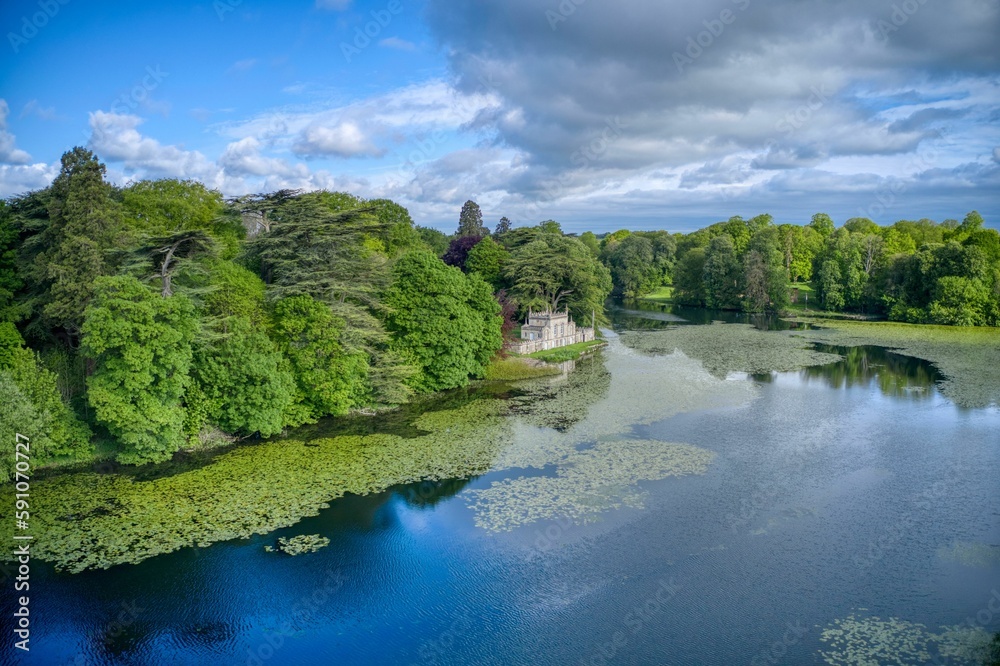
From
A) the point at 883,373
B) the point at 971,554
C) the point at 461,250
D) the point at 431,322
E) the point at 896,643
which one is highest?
the point at 461,250

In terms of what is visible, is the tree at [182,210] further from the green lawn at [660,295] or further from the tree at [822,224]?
the tree at [822,224]

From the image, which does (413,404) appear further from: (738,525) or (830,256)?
(830,256)

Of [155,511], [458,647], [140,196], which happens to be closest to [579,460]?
[458,647]

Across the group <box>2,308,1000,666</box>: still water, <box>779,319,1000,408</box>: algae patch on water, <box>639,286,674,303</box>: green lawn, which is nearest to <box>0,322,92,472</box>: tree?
<box>2,308,1000,666</box>: still water

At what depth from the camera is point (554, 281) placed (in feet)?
175

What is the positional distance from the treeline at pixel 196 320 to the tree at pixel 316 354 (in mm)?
70

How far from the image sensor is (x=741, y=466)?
24328mm

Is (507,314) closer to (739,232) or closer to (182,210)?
(182,210)

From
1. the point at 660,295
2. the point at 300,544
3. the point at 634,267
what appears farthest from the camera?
the point at 660,295

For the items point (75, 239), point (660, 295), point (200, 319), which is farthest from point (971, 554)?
point (660, 295)

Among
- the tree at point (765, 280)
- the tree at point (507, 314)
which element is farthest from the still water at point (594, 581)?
A: the tree at point (765, 280)

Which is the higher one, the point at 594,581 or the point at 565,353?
the point at 565,353

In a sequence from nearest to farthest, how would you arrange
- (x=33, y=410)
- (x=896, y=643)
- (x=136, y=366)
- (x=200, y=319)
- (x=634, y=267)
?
(x=896, y=643) < (x=33, y=410) < (x=136, y=366) < (x=200, y=319) < (x=634, y=267)

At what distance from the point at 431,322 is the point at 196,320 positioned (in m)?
13.0
